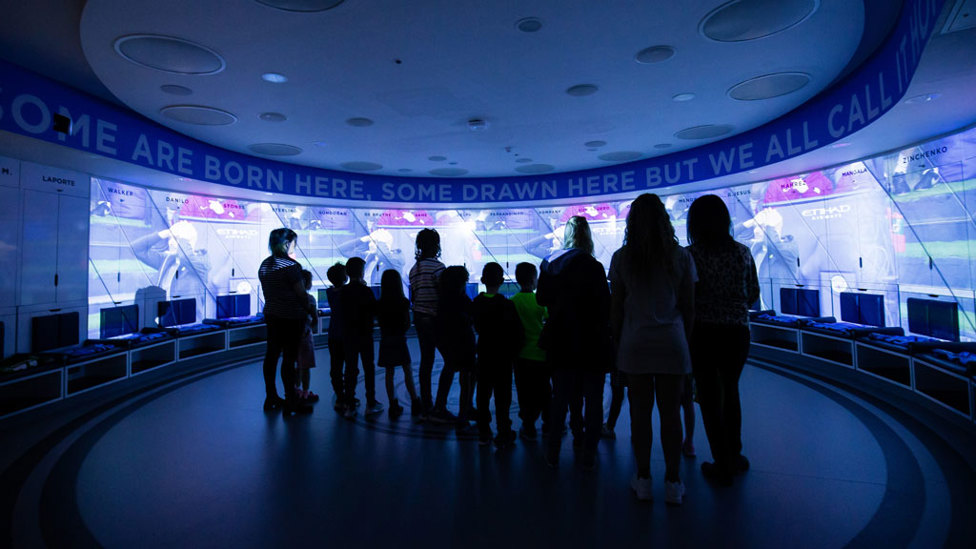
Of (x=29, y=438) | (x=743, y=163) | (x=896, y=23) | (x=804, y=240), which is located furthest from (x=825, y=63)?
(x=29, y=438)

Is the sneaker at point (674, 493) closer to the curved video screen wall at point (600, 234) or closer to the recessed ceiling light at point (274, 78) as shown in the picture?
the curved video screen wall at point (600, 234)

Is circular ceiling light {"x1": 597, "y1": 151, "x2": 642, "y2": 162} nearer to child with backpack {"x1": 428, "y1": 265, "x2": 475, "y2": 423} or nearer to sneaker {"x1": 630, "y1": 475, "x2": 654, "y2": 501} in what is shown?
child with backpack {"x1": 428, "y1": 265, "x2": 475, "y2": 423}

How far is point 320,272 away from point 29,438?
223 inches

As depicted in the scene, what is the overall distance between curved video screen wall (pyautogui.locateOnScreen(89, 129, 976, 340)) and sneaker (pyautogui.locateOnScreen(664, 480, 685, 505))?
404 cm

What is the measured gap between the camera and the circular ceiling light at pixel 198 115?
4.88 m

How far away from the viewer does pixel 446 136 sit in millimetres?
6129

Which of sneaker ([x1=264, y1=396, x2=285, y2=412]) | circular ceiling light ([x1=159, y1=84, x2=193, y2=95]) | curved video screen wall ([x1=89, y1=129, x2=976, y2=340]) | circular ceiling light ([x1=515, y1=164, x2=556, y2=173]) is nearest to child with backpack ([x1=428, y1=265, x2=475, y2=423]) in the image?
sneaker ([x1=264, y1=396, x2=285, y2=412])

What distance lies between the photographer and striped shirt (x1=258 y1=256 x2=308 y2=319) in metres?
3.73

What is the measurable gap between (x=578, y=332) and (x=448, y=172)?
666 cm

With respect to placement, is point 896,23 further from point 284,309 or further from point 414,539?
point 284,309

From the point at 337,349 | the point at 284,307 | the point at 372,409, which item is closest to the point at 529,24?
the point at 284,307

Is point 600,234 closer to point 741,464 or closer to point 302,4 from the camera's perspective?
point 741,464

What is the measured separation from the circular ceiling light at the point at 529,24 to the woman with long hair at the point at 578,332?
1.74m

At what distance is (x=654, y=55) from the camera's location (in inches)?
150
